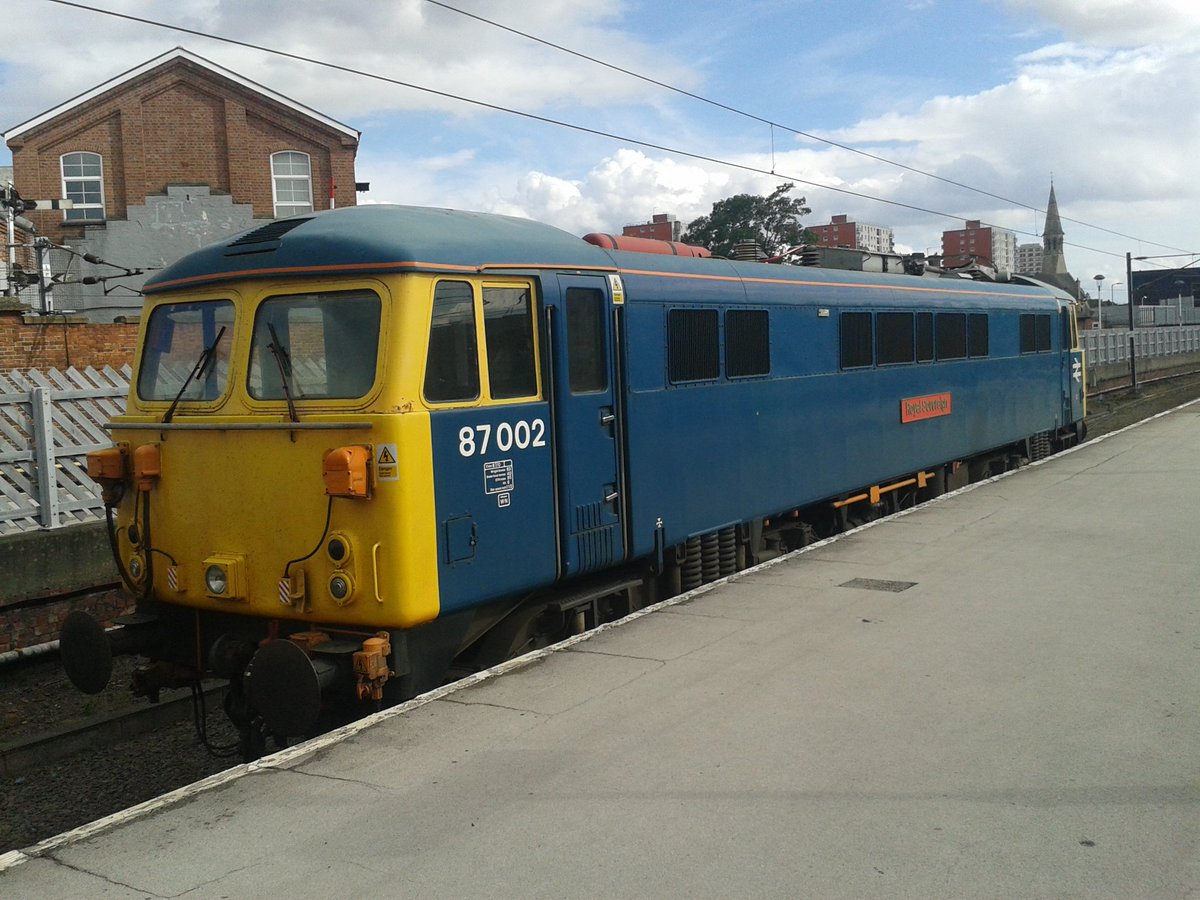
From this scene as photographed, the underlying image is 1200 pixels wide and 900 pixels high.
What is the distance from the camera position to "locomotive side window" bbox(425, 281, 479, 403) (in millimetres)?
6152

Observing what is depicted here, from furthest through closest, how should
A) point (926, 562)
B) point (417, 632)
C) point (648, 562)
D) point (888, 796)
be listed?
point (926, 562), point (648, 562), point (417, 632), point (888, 796)

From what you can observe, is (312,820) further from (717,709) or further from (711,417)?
Answer: (711,417)

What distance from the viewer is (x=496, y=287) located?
6.60 metres

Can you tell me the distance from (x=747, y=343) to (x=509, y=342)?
131 inches

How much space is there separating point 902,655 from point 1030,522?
217 inches

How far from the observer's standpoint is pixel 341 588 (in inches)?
234

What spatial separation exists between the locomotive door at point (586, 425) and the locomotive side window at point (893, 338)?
17.4ft

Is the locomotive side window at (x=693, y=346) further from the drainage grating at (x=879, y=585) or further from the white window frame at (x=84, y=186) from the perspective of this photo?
the white window frame at (x=84, y=186)

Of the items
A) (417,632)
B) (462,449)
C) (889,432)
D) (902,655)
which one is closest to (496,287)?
(462,449)

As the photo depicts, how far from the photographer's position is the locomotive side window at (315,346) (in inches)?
239

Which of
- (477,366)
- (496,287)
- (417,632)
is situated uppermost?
(496,287)

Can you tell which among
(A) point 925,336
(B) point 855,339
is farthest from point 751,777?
(A) point 925,336

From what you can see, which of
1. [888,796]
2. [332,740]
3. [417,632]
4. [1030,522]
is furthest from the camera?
[1030,522]

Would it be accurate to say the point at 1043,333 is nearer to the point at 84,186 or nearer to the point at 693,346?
the point at 693,346
